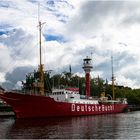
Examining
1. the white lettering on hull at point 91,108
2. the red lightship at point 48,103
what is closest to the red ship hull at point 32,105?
the red lightship at point 48,103

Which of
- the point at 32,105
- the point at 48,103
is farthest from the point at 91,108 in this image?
the point at 32,105

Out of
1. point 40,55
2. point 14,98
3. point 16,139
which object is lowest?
point 16,139

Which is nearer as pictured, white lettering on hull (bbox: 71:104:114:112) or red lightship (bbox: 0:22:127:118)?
red lightship (bbox: 0:22:127:118)

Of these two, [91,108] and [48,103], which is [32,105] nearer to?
[48,103]

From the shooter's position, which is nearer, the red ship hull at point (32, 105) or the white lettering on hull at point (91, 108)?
the red ship hull at point (32, 105)

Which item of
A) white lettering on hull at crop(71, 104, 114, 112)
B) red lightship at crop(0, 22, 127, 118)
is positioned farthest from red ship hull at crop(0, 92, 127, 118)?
white lettering on hull at crop(71, 104, 114, 112)

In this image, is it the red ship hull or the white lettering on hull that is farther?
the white lettering on hull

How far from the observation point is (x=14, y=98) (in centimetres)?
7338

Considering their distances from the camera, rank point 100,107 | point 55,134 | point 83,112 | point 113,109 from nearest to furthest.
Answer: point 55,134 < point 83,112 < point 100,107 < point 113,109

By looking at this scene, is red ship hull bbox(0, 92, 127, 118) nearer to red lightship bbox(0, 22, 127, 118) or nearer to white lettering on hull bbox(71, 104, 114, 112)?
red lightship bbox(0, 22, 127, 118)

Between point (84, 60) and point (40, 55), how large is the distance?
24249mm

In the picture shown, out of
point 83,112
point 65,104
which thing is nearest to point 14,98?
point 65,104

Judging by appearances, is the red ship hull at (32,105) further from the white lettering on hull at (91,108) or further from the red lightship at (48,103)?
the white lettering on hull at (91,108)

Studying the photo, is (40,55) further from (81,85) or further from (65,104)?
(81,85)
